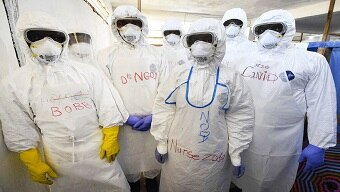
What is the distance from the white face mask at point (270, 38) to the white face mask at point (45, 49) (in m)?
1.41

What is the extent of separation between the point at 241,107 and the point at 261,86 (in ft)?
1.20

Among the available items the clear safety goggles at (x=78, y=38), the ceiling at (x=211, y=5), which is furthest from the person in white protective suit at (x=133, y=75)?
the ceiling at (x=211, y=5)

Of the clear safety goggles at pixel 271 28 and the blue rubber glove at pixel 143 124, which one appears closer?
the clear safety goggles at pixel 271 28

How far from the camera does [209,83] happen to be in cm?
109

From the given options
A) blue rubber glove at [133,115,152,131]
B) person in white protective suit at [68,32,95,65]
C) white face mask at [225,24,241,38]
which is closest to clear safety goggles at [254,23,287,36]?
white face mask at [225,24,241,38]

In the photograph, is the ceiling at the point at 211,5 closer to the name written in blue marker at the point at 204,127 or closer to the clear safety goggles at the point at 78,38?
the clear safety goggles at the point at 78,38

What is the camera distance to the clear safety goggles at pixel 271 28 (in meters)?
1.33

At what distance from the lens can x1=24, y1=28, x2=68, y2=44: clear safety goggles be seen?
1.03 m

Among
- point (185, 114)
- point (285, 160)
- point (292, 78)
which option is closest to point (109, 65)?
point (185, 114)

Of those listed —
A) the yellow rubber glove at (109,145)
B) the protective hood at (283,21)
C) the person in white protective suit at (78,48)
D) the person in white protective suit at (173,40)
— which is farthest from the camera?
the person in white protective suit at (173,40)

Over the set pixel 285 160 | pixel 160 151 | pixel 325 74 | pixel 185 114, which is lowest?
pixel 285 160

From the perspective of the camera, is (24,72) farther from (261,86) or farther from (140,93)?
(261,86)

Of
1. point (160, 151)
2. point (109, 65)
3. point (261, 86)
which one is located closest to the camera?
point (160, 151)

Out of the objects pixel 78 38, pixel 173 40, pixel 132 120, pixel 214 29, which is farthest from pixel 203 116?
pixel 173 40
